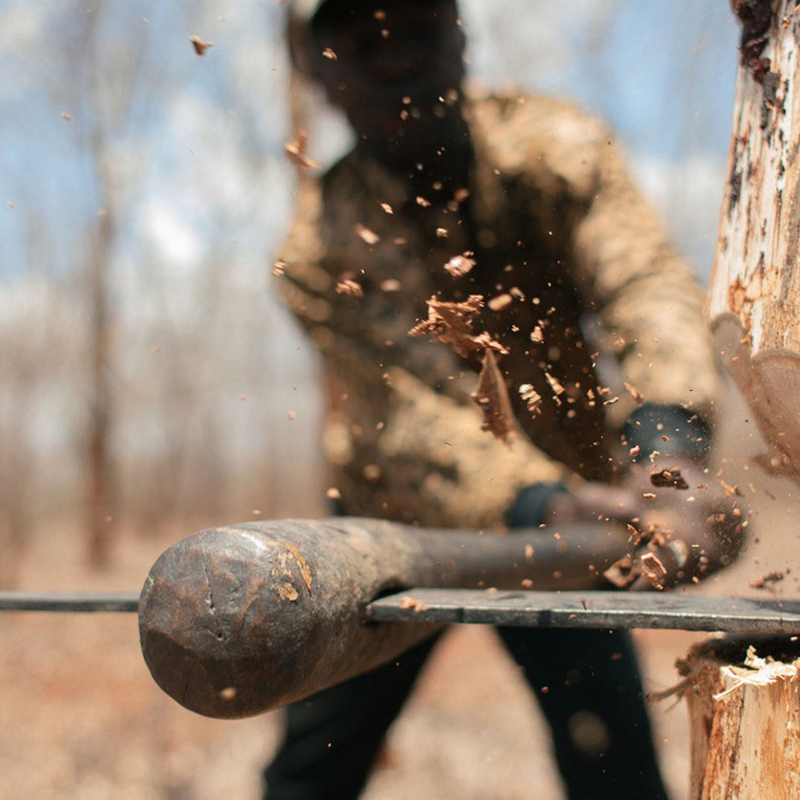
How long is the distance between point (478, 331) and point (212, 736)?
3556 mm

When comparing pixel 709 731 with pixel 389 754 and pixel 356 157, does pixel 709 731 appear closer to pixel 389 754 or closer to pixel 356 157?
pixel 356 157

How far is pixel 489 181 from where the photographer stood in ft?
5.39

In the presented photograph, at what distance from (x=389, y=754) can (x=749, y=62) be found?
130 inches

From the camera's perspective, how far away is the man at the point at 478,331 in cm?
123

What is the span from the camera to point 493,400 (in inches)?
50.2

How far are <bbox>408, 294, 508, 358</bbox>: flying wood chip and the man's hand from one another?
0.88 feet

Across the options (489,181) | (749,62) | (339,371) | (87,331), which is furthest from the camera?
(87,331)

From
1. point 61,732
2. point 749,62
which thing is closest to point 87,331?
point 61,732

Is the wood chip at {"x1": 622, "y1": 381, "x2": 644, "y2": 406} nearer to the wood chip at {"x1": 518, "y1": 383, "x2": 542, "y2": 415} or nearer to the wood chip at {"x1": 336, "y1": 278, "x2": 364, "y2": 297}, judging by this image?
the wood chip at {"x1": 518, "y1": 383, "x2": 542, "y2": 415}

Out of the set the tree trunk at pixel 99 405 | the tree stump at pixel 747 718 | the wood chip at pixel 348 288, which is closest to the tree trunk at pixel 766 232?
the tree stump at pixel 747 718

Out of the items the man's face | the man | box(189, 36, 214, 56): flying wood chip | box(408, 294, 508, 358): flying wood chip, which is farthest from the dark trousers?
box(189, 36, 214, 56): flying wood chip

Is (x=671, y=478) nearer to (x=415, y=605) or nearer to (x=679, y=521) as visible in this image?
(x=679, y=521)

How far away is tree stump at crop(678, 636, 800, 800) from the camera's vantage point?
0.88m

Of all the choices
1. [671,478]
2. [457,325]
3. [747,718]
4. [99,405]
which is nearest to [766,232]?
[671,478]
